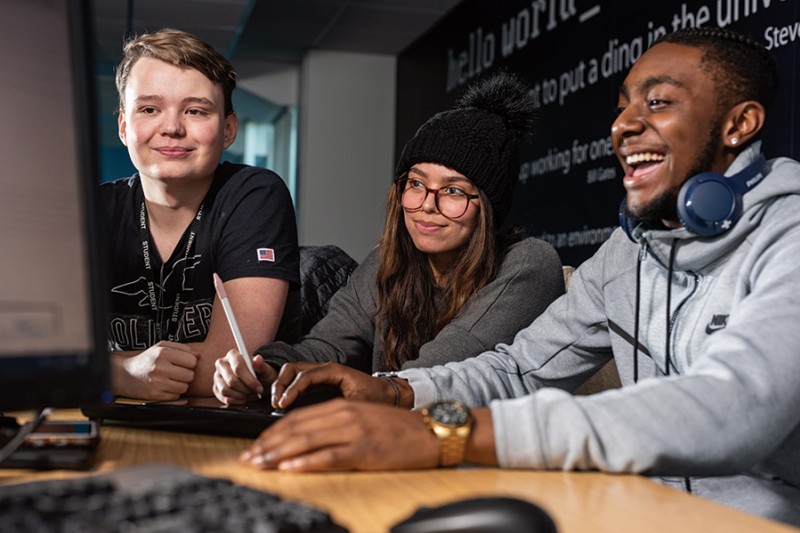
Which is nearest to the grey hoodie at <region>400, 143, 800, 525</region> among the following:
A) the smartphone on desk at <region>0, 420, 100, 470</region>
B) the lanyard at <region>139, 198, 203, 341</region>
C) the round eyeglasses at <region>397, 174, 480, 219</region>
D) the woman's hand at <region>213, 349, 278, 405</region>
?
the woman's hand at <region>213, 349, 278, 405</region>

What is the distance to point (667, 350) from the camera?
4.14ft

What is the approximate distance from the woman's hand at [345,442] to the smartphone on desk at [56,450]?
0.14m

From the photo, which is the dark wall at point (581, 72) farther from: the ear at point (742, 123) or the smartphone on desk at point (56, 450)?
the smartphone on desk at point (56, 450)

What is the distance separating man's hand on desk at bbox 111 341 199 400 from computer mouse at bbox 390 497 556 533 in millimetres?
928

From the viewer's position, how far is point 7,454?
0.70 m

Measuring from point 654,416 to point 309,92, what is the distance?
6622mm

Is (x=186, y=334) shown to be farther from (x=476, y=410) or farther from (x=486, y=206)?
(x=476, y=410)

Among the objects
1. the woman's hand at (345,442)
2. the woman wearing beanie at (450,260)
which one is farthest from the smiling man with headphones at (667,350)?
the woman wearing beanie at (450,260)

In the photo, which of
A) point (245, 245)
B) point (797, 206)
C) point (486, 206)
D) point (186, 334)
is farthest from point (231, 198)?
point (797, 206)

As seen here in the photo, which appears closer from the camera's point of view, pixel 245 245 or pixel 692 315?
pixel 692 315

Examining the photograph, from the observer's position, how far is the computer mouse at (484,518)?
491 mm

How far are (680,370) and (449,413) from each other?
23.5 inches

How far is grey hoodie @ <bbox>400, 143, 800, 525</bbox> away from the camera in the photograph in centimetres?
78

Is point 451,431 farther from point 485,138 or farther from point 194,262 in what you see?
point 485,138
